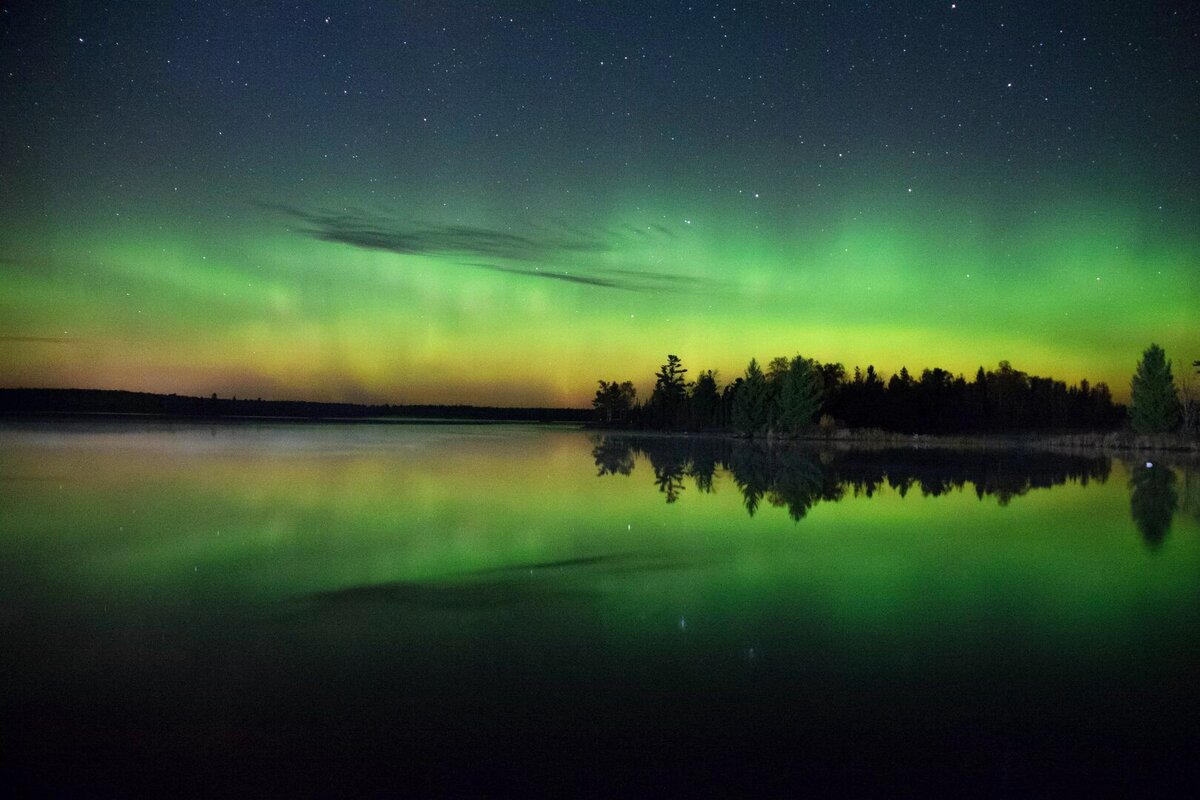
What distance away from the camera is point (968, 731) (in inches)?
230

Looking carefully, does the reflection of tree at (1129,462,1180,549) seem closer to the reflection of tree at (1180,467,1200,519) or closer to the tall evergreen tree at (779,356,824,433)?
the reflection of tree at (1180,467,1200,519)

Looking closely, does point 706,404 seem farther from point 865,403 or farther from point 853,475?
point 853,475

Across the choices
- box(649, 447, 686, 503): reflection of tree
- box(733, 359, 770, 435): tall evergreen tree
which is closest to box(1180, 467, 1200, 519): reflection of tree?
box(649, 447, 686, 503): reflection of tree

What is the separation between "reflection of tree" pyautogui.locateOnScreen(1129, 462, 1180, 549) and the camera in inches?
630

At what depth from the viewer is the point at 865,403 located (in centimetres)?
10169

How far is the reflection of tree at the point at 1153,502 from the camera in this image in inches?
630

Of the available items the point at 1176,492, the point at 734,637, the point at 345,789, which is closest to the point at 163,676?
the point at 345,789

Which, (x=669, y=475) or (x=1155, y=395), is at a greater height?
(x=1155, y=395)

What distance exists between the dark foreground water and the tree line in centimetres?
6183

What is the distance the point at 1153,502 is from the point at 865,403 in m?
A: 82.4

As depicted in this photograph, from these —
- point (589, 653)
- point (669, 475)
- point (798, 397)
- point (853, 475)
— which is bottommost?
point (589, 653)

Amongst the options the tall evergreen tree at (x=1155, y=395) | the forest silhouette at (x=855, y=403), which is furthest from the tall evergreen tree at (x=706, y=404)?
the tall evergreen tree at (x=1155, y=395)

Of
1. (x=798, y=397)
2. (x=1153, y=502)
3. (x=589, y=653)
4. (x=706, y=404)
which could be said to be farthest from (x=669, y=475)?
(x=706, y=404)

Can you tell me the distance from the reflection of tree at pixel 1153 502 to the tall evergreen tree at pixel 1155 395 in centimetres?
3285
